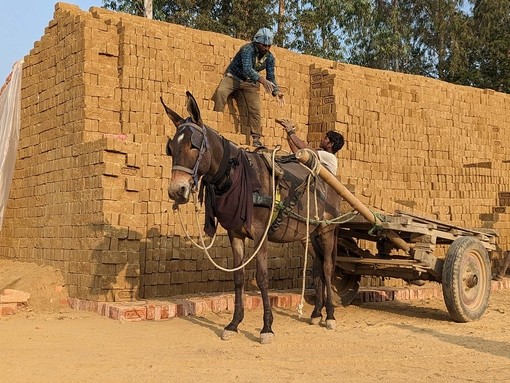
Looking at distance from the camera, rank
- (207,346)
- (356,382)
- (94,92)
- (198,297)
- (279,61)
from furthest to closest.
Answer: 1. (279,61)
2. (94,92)
3. (198,297)
4. (207,346)
5. (356,382)

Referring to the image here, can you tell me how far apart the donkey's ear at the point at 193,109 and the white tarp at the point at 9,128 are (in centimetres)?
636

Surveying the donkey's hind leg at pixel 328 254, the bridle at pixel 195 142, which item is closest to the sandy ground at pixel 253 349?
the donkey's hind leg at pixel 328 254

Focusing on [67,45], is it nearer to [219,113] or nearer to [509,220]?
[219,113]

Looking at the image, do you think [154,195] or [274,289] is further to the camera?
[274,289]

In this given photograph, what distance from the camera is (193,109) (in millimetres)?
5363

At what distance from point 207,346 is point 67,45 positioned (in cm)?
584

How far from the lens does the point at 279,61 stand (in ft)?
38.0

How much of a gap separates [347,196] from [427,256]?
128 cm

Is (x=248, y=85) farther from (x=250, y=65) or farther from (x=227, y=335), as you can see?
Answer: (x=227, y=335)

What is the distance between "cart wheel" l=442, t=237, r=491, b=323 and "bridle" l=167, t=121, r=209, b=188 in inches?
129

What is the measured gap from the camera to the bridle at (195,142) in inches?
205

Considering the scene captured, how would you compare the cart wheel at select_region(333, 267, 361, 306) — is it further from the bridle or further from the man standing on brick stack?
the bridle

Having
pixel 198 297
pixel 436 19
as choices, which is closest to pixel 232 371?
pixel 198 297

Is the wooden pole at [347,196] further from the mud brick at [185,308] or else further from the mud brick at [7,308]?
the mud brick at [7,308]
